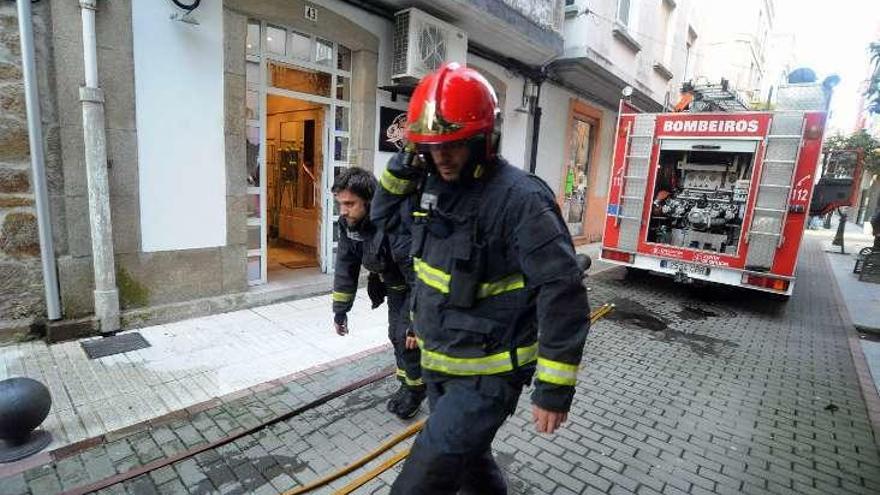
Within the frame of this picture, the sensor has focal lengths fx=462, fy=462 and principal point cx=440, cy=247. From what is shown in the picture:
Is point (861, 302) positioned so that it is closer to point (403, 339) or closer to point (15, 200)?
point (403, 339)

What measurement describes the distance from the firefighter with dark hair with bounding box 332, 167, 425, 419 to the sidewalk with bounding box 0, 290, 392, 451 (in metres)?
1.12

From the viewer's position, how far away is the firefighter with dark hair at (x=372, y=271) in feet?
9.77

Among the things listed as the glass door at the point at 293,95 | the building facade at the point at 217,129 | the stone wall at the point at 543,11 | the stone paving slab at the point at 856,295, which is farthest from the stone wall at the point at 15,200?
the stone paving slab at the point at 856,295

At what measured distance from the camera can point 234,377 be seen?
3824mm

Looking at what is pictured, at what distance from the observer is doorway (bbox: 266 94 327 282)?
24.0 ft

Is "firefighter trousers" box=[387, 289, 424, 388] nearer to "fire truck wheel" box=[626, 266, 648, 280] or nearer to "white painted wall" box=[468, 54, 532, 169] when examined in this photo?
"white painted wall" box=[468, 54, 532, 169]

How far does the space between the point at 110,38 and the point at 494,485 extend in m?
4.86

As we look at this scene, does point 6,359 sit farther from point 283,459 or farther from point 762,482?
point 762,482

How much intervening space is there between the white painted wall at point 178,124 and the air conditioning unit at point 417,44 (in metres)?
2.29

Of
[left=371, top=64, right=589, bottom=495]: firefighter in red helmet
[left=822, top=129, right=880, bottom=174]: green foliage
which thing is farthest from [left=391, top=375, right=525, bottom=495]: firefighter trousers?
[left=822, top=129, right=880, bottom=174]: green foliage

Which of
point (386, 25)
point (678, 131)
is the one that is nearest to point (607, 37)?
point (678, 131)

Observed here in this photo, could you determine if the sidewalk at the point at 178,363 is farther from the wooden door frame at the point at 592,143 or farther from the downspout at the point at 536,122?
the wooden door frame at the point at 592,143

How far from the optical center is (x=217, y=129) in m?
4.98

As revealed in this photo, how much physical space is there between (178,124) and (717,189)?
25.9 feet
